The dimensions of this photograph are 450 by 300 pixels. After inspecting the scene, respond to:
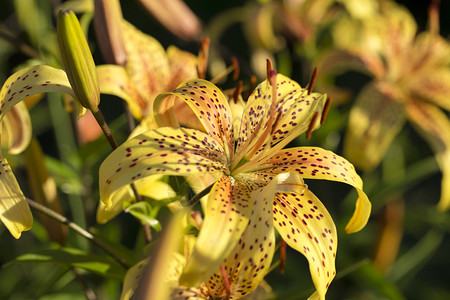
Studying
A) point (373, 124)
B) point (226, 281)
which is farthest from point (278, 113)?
point (373, 124)

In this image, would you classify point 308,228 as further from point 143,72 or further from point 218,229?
point 143,72

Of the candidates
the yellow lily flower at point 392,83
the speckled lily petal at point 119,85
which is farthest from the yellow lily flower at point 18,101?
the yellow lily flower at point 392,83

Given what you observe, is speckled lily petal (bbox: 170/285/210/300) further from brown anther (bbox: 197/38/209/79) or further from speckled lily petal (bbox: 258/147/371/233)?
brown anther (bbox: 197/38/209/79)

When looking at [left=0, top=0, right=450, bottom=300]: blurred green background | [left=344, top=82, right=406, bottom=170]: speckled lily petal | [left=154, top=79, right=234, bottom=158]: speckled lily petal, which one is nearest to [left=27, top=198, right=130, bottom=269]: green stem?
[left=0, top=0, right=450, bottom=300]: blurred green background

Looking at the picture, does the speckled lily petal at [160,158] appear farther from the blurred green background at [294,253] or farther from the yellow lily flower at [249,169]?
the blurred green background at [294,253]

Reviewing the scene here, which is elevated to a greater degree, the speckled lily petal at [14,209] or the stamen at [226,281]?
the speckled lily petal at [14,209]
